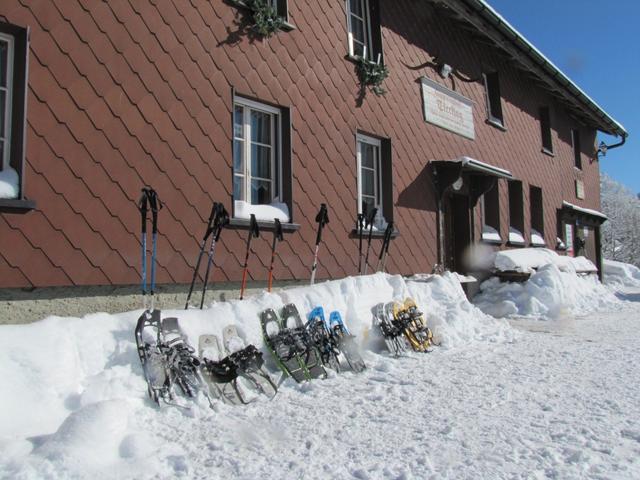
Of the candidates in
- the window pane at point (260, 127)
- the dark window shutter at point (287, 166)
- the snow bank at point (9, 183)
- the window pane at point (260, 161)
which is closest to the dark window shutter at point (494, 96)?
the dark window shutter at point (287, 166)

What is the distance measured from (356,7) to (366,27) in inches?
13.3

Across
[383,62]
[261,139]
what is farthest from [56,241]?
[383,62]

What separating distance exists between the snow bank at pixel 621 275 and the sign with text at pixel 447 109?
42.6 feet

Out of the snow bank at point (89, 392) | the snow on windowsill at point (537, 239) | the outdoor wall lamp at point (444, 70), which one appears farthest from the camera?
the snow on windowsill at point (537, 239)

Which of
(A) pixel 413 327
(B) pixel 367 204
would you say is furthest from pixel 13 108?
(B) pixel 367 204

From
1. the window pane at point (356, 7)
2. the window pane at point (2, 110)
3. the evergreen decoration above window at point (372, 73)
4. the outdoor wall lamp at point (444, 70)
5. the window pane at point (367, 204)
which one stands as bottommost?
the window pane at point (367, 204)

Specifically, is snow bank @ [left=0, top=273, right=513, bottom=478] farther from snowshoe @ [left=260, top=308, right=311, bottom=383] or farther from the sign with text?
the sign with text

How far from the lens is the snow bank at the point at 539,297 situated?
930 cm

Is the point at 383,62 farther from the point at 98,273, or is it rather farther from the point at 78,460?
the point at 78,460

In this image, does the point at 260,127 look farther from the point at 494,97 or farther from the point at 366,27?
the point at 494,97

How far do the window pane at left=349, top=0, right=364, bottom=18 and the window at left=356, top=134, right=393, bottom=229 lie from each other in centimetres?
200

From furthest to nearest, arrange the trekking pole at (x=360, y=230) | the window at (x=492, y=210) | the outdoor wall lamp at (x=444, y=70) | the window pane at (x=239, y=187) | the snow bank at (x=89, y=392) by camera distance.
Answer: the window at (x=492, y=210)
the outdoor wall lamp at (x=444, y=70)
the trekking pole at (x=360, y=230)
the window pane at (x=239, y=187)
the snow bank at (x=89, y=392)

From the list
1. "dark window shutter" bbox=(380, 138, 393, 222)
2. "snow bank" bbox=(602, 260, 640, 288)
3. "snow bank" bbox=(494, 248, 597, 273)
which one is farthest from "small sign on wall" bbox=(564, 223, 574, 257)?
"dark window shutter" bbox=(380, 138, 393, 222)

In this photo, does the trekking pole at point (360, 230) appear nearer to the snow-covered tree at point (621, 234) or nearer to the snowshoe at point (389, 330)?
the snowshoe at point (389, 330)
